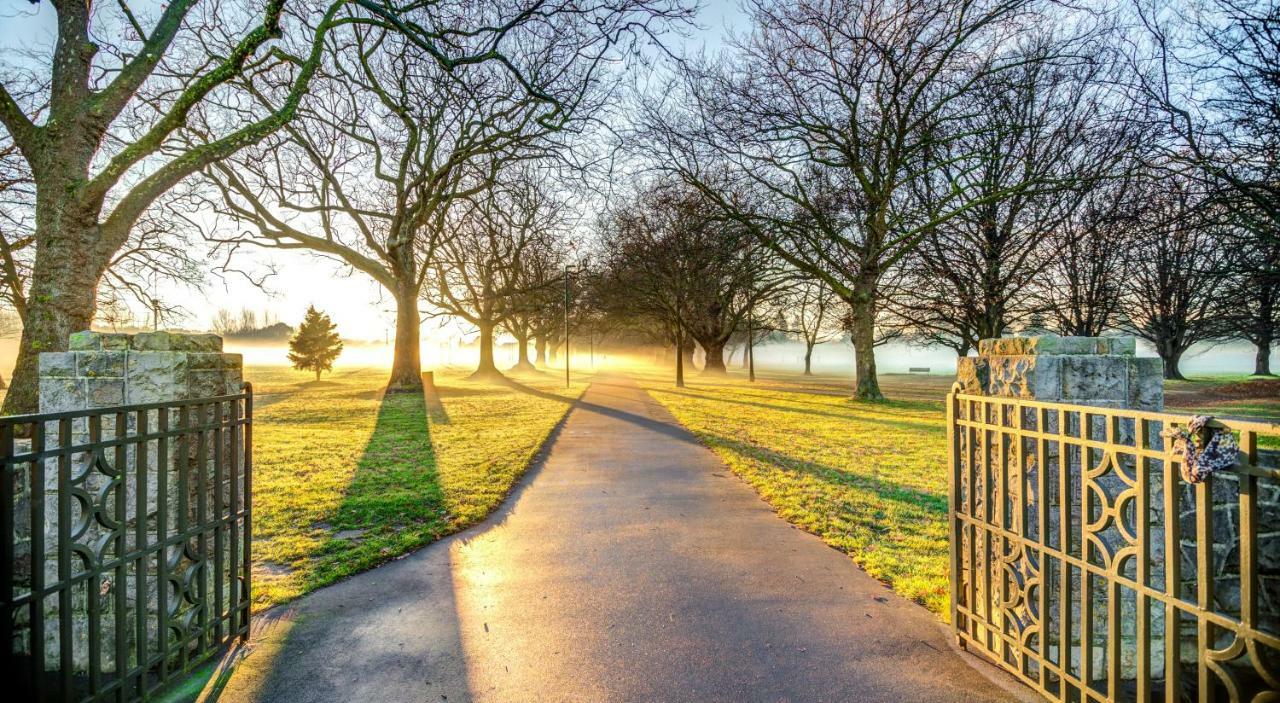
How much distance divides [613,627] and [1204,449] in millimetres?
3061

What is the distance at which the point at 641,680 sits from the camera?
9.43 feet

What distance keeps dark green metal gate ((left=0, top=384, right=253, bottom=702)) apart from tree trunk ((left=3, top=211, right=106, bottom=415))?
20.4 ft

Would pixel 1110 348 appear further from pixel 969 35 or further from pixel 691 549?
pixel 969 35

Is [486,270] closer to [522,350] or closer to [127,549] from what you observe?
[522,350]

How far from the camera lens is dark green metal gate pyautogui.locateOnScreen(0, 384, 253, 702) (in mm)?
2262

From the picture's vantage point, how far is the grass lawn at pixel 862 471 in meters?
4.72

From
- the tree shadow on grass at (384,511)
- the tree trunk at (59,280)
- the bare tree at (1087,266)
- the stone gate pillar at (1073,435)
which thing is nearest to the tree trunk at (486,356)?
the tree shadow on grass at (384,511)

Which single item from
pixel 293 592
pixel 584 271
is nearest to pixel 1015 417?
pixel 293 592

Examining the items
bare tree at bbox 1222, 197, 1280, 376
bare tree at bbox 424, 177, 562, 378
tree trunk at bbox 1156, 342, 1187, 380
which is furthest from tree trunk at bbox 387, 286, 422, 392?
tree trunk at bbox 1156, 342, 1187, 380

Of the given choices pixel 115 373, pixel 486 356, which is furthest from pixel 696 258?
pixel 115 373

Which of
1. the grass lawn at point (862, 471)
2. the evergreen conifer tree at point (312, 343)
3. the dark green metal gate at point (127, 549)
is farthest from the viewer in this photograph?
the evergreen conifer tree at point (312, 343)

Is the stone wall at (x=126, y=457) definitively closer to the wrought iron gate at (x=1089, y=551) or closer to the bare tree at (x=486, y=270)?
the wrought iron gate at (x=1089, y=551)

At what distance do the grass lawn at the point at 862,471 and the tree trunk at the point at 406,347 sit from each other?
11787mm

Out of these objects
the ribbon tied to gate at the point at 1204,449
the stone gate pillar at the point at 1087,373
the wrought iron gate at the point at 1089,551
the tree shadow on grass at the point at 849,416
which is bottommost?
the tree shadow on grass at the point at 849,416
